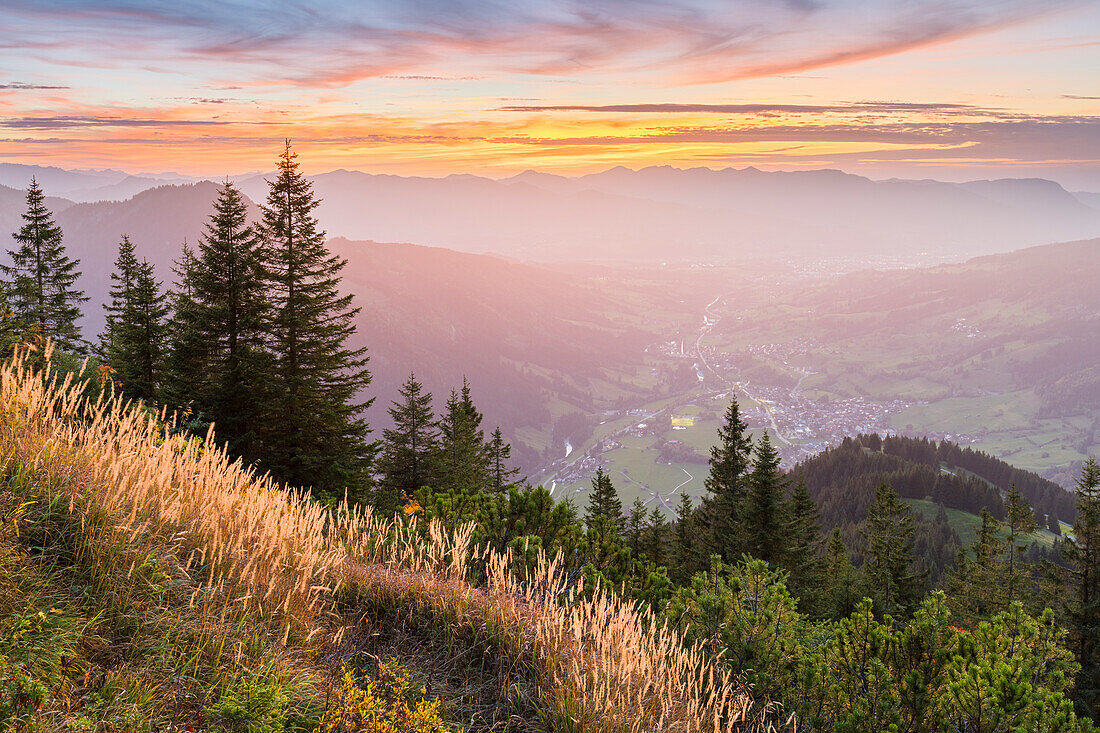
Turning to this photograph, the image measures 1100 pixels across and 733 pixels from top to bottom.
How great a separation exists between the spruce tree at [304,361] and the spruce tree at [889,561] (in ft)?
101

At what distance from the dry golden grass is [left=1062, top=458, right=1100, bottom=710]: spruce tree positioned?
3922 centimetres

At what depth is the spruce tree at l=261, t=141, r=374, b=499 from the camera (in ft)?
79.6

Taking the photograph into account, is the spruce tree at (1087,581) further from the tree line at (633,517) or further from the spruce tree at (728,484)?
the spruce tree at (728,484)

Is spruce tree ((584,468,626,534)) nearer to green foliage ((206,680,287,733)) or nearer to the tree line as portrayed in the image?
the tree line

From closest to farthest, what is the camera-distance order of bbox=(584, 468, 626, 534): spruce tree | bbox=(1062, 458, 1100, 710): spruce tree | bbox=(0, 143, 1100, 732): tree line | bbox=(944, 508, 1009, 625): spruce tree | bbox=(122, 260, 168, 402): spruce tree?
bbox=(0, 143, 1100, 732): tree line
bbox=(122, 260, 168, 402): spruce tree
bbox=(1062, 458, 1100, 710): spruce tree
bbox=(944, 508, 1009, 625): spruce tree
bbox=(584, 468, 626, 534): spruce tree

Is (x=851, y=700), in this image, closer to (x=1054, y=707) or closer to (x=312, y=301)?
(x=1054, y=707)

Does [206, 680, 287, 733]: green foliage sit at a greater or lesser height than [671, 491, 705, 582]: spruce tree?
greater

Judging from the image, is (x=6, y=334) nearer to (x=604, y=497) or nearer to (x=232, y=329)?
(x=232, y=329)

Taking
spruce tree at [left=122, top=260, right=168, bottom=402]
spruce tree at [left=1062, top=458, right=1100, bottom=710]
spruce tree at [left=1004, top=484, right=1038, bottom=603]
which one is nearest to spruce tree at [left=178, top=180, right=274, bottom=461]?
spruce tree at [left=122, top=260, right=168, bottom=402]

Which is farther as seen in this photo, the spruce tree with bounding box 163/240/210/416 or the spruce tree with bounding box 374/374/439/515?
the spruce tree with bounding box 374/374/439/515

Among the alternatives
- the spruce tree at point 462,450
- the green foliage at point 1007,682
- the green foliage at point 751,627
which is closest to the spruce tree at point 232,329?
the spruce tree at point 462,450

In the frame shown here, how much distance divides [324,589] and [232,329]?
23.1m

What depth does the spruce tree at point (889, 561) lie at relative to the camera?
121 ft

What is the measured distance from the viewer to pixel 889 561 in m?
40.1
